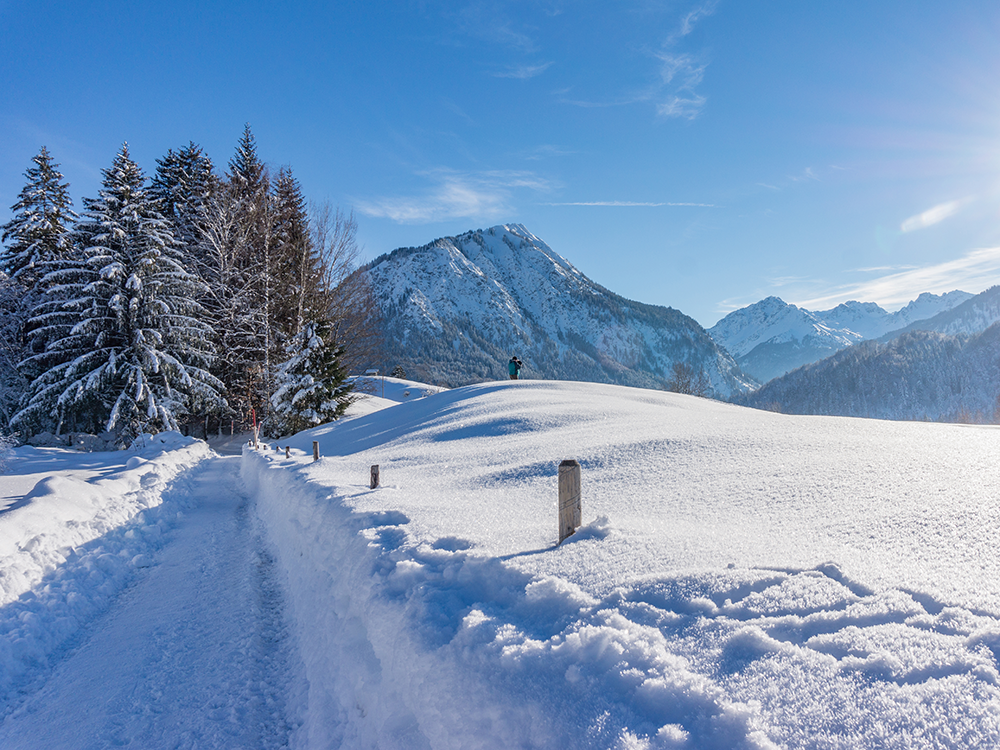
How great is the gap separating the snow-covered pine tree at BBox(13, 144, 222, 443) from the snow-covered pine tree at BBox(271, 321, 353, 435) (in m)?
3.58

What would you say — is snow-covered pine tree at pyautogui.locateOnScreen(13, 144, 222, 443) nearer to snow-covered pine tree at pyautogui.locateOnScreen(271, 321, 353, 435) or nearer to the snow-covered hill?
snow-covered pine tree at pyautogui.locateOnScreen(271, 321, 353, 435)

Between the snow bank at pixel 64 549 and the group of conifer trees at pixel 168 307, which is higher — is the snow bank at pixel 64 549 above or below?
below

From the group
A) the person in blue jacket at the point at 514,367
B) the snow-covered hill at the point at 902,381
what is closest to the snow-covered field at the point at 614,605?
the person in blue jacket at the point at 514,367

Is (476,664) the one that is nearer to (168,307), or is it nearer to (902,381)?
(168,307)

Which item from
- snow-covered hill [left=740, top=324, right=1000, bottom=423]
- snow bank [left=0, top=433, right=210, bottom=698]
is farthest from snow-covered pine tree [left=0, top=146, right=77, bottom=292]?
snow-covered hill [left=740, top=324, right=1000, bottom=423]

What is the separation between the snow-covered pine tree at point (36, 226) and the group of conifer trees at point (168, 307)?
0.06m

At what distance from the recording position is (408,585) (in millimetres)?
3449

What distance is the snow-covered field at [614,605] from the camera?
6.07 feet

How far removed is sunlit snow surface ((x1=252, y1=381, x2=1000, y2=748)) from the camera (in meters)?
1.80

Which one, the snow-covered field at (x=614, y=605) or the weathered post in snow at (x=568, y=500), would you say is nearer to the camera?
the snow-covered field at (x=614, y=605)

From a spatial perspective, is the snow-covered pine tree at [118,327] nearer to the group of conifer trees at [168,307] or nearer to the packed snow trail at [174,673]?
the group of conifer trees at [168,307]

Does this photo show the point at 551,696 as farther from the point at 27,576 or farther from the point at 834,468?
the point at 27,576

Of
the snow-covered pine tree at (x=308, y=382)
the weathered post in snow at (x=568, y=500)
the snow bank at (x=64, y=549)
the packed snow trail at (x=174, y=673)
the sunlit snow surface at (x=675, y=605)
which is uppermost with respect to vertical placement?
the snow-covered pine tree at (x=308, y=382)

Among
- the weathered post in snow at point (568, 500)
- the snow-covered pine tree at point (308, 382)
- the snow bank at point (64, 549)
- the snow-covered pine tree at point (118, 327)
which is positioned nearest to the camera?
the weathered post in snow at point (568, 500)
